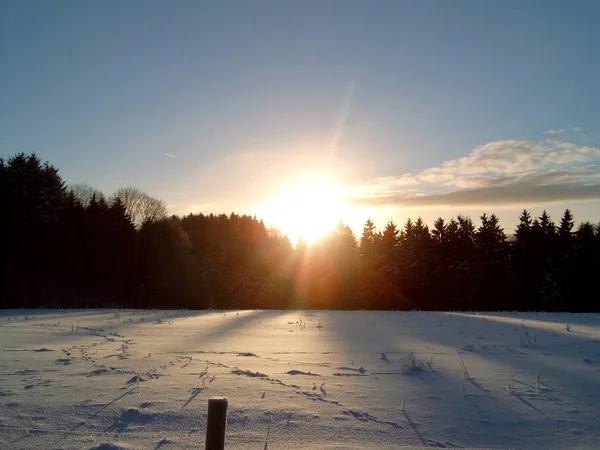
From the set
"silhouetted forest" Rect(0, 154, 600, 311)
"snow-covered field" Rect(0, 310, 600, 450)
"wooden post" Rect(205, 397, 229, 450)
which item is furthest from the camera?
"silhouetted forest" Rect(0, 154, 600, 311)

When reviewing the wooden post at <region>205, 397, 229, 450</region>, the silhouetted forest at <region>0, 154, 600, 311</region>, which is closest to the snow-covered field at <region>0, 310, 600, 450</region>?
the wooden post at <region>205, 397, 229, 450</region>

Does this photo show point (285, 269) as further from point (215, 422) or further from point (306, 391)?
point (215, 422)

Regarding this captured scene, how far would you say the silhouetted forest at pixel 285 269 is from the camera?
33.3 meters

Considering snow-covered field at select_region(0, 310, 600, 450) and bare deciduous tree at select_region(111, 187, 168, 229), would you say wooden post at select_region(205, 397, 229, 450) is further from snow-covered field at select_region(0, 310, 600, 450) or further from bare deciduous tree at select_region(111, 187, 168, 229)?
bare deciduous tree at select_region(111, 187, 168, 229)

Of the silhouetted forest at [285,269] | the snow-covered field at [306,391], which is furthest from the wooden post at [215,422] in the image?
the silhouetted forest at [285,269]

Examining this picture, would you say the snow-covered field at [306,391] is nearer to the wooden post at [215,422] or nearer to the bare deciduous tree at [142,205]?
the wooden post at [215,422]

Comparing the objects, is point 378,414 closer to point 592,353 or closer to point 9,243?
point 592,353

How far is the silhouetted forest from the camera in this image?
33281 millimetres

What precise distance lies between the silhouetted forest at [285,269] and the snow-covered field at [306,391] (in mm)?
27223

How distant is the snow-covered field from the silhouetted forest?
27223 mm

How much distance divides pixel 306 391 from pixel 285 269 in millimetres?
49707

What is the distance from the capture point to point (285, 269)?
2179 inches

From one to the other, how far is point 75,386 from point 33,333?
601 cm

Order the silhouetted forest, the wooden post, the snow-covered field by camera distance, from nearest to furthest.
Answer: the wooden post, the snow-covered field, the silhouetted forest
